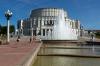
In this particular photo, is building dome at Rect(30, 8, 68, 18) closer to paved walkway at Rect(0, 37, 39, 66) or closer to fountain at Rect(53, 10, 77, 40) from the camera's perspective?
fountain at Rect(53, 10, 77, 40)

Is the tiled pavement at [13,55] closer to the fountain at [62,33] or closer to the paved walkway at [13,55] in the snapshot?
the paved walkway at [13,55]

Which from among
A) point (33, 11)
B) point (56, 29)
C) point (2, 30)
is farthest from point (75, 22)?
point (56, 29)

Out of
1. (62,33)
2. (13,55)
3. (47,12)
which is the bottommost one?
(13,55)

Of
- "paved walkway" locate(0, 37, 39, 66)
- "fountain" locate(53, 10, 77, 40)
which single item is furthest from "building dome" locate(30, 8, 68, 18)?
"paved walkway" locate(0, 37, 39, 66)

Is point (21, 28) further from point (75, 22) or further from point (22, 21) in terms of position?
point (75, 22)

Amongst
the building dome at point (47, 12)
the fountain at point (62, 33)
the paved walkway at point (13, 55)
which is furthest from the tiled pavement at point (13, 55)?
the building dome at point (47, 12)

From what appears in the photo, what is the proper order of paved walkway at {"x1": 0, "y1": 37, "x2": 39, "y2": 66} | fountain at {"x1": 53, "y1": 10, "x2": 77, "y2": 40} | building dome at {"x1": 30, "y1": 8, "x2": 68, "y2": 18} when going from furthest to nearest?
building dome at {"x1": 30, "y1": 8, "x2": 68, "y2": 18} < fountain at {"x1": 53, "y1": 10, "x2": 77, "y2": 40} < paved walkway at {"x1": 0, "y1": 37, "x2": 39, "y2": 66}

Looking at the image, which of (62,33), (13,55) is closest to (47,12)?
(62,33)

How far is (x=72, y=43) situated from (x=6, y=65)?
2870 cm

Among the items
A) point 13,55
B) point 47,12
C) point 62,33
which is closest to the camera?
point 13,55

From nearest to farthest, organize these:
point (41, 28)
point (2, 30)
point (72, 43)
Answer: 1. point (72, 43)
2. point (2, 30)
3. point (41, 28)

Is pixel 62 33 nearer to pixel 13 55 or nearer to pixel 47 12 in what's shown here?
pixel 13 55

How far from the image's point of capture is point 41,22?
146m

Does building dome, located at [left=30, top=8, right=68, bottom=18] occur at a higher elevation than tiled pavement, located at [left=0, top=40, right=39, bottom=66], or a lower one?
higher
